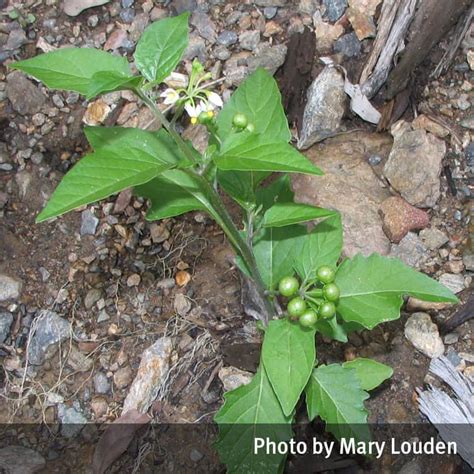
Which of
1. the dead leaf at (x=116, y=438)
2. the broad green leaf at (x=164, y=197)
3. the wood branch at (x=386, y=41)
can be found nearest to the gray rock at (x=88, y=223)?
the broad green leaf at (x=164, y=197)

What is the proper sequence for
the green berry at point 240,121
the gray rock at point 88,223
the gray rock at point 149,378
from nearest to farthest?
the green berry at point 240,121
the gray rock at point 149,378
the gray rock at point 88,223

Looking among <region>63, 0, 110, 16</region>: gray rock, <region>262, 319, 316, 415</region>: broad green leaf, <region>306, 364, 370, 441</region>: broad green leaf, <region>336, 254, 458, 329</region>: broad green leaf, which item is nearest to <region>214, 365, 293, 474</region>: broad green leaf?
<region>306, 364, 370, 441</region>: broad green leaf

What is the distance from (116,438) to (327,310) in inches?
47.6

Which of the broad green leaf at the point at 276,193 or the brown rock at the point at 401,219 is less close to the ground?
the broad green leaf at the point at 276,193

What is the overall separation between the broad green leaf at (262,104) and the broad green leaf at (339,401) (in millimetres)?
974

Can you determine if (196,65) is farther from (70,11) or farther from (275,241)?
(70,11)

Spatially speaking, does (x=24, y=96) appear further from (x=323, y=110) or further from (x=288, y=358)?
(x=288, y=358)

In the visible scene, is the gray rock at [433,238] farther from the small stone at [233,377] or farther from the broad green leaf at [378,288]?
the small stone at [233,377]

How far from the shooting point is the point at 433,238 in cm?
316

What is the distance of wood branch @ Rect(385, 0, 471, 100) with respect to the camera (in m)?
3.31

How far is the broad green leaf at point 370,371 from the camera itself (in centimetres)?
271

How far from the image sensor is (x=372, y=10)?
370 cm

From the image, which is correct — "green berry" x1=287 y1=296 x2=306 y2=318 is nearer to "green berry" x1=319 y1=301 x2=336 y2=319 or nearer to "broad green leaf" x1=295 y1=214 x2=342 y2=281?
"green berry" x1=319 y1=301 x2=336 y2=319

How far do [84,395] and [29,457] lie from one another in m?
0.36
